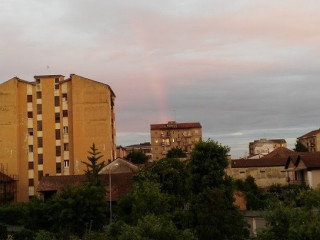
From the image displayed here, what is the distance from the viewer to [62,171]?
74938 millimetres

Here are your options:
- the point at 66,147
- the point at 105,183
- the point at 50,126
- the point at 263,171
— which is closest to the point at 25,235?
the point at 105,183

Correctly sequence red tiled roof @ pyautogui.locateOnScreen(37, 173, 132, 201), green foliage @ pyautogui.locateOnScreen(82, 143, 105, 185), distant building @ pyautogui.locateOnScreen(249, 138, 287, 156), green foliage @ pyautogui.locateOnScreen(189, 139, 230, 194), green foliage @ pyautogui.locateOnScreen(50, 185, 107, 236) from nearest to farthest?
green foliage @ pyautogui.locateOnScreen(189, 139, 230, 194) < green foliage @ pyautogui.locateOnScreen(50, 185, 107, 236) < green foliage @ pyautogui.locateOnScreen(82, 143, 105, 185) < red tiled roof @ pyautogui.locateOnScreen(37, 173, 132, 201) < distant building @ pyautogui.locateOnScreen(249, 138, 287, 156)

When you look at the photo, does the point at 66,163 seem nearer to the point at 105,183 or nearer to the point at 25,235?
the point at 105,183

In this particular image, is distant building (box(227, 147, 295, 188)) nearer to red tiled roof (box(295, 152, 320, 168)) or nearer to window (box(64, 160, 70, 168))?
red tiled roof (box(295, 152, 320, 168))

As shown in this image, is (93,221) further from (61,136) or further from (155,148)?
(155,148)

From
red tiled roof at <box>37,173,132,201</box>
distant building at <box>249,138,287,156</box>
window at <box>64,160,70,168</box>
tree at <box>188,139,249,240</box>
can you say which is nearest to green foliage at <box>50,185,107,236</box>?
tree at <box>188,139,249,240</box>

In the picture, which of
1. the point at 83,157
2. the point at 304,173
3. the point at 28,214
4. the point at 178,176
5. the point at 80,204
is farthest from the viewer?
the point at 83,157

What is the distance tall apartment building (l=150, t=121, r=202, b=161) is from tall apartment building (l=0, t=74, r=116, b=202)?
2537 inches

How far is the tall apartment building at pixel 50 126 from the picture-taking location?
7450 centimetres

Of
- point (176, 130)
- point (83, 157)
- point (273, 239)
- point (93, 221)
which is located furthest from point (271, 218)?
point (176, 130)

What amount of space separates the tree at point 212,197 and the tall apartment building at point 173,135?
10939 centimetres

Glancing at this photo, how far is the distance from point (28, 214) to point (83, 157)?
35.6m

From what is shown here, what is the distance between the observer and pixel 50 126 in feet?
250

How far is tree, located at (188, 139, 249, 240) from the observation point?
84.1 ft
